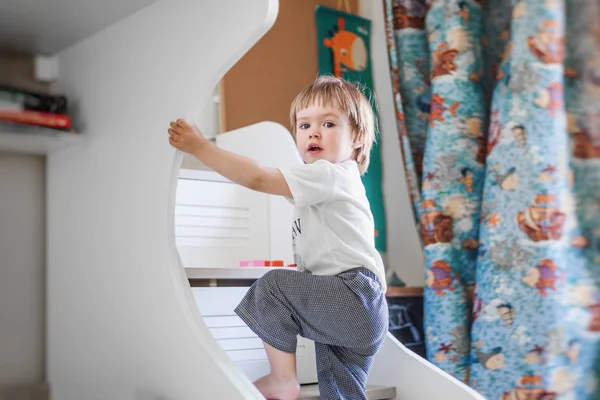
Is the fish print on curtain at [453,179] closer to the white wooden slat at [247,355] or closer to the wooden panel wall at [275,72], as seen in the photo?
the wooden panel wall at [275,72]

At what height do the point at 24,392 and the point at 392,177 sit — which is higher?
the point at 392,177

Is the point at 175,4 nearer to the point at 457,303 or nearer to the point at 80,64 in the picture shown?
the point at 80,64

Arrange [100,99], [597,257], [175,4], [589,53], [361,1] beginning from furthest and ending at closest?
[361,1], [597,257], [100,99], [175,4], [589,53]

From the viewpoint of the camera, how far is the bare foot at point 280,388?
115 cm

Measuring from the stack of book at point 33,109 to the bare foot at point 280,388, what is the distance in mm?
538

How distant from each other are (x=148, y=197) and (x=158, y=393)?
0.96 ft

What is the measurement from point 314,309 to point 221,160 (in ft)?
0.87

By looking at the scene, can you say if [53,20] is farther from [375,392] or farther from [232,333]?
[375,392]

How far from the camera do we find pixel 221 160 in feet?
3.59

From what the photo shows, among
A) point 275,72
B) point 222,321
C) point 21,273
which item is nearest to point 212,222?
point 222,321

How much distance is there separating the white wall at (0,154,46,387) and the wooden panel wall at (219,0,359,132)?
64 cm

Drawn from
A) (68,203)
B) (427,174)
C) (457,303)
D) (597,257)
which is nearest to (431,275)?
(457,303)

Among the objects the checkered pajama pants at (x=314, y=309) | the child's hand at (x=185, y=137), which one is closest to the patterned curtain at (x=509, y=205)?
the checkered pajama pants at (x=314, y=309)

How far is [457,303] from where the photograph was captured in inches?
76.3
